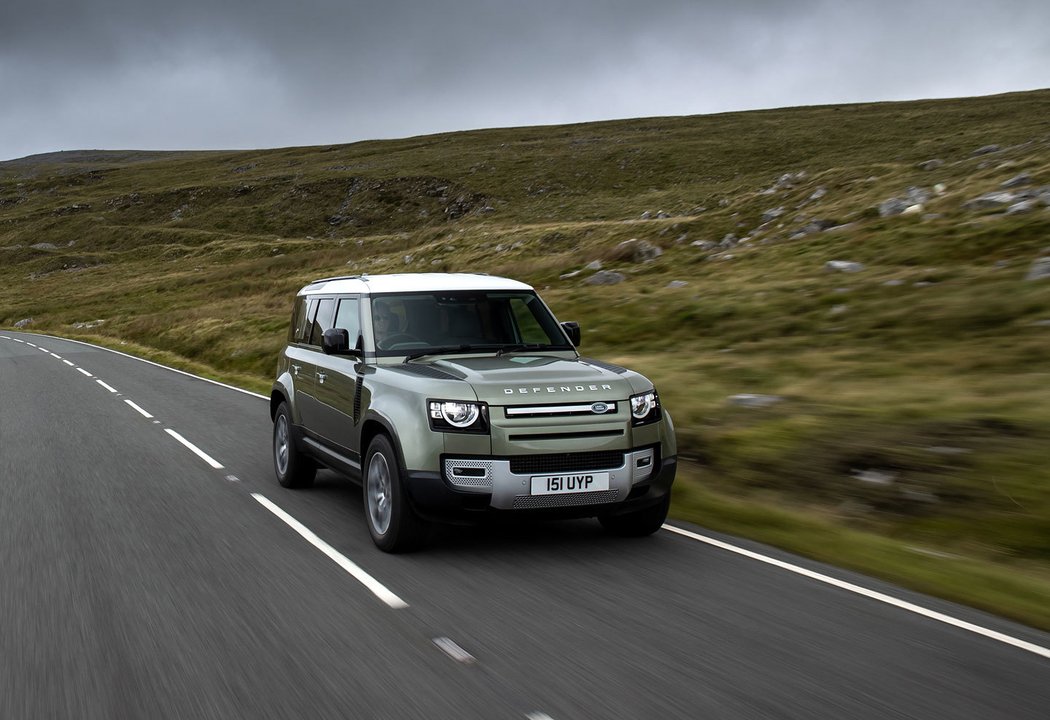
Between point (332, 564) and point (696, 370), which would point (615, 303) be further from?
point (332, 564)

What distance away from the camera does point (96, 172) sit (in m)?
146

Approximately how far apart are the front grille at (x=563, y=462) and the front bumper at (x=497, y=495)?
0.04 metres

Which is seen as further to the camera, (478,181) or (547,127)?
(547,127)

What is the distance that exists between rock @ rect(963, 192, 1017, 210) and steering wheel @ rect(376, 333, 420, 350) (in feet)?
48.3

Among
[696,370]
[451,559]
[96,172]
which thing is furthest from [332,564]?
[96,172]

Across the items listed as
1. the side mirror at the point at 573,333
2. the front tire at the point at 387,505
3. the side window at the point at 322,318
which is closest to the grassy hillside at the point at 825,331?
the side mirror at the point at 573,333

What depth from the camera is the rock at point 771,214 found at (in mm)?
25302

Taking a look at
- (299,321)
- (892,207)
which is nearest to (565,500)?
(299,321)

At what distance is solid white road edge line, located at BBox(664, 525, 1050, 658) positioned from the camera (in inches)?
179

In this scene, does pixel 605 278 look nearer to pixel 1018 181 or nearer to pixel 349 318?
pixel 1018 181

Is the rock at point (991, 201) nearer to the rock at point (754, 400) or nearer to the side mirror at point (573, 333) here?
the rock at point (754, 400)

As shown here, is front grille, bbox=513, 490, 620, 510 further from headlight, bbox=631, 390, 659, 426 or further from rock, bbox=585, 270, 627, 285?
rock, bbox=585, 270, 627, 285

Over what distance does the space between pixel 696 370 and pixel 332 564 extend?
780 centimetres

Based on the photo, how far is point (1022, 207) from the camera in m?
16.9
